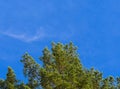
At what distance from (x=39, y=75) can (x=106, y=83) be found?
771cm

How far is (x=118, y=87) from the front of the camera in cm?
4881

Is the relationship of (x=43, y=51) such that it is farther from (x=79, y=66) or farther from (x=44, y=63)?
(x=79, y=66)

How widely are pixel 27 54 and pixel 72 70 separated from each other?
535 cm

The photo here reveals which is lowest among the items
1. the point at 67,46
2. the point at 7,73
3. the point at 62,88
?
the point at 62,88

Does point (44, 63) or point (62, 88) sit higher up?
point (44, 63)

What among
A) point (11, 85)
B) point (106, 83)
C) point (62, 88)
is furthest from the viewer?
point (106, 83)

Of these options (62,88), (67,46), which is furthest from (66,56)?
(62,88)

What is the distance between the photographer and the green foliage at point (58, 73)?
4191cm

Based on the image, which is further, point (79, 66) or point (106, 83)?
point (106, 83)

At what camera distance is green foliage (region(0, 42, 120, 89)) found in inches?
1650

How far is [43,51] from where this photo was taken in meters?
45.7

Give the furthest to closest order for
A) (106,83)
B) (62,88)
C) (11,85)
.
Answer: (106,83), (11,85), (62,88)

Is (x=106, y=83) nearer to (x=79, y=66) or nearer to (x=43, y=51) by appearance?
(x=79, y=66)

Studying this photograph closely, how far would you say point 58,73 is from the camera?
42.3 metres
